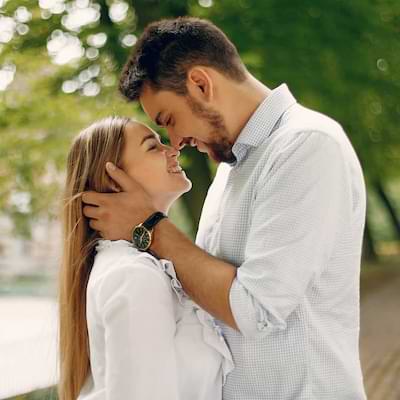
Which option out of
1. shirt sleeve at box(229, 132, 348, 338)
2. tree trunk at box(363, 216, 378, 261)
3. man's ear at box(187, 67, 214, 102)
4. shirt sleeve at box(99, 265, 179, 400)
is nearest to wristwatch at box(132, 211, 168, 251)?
shirt sleeve at box(99, 265, 179, 400)

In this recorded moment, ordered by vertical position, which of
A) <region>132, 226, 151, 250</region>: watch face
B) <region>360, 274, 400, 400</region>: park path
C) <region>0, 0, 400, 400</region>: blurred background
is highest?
<region>132, 226, 151, 250</region>: watch face

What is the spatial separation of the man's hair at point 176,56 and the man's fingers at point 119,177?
0.25m

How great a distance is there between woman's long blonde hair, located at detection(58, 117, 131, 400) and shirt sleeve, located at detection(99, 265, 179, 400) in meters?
0.27

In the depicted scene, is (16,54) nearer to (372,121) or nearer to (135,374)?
(135,374)

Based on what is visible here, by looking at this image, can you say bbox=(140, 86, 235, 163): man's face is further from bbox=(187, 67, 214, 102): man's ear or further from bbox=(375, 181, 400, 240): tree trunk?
bbox=(375, 181, 400, 240): tree trunk

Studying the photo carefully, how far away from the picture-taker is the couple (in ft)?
6.64

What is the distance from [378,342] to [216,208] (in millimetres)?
7637

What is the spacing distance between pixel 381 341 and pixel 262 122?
7.88m

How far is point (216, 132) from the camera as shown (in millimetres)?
2354

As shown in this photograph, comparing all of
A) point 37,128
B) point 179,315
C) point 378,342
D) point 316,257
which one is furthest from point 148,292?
point 378,342

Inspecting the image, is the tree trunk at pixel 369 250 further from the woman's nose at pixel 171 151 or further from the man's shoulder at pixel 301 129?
the man's shoulder at pixel 301 129

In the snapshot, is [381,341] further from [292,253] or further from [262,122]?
[292,253]

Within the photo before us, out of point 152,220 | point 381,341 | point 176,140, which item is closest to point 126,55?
point 381,341

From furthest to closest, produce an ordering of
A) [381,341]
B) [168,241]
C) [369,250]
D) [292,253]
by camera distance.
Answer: [369,250]
[381,341]
[168,241]
[292,253]
